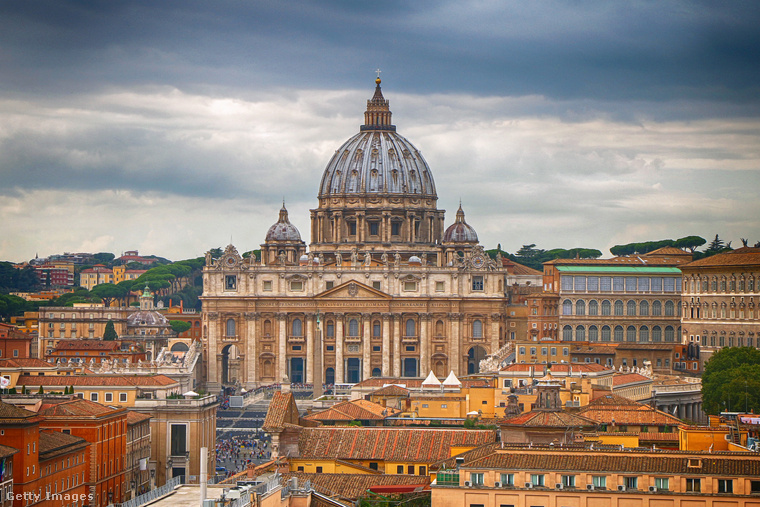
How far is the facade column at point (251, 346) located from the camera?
501 ft

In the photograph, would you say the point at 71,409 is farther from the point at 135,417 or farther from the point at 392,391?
the point at 392,391

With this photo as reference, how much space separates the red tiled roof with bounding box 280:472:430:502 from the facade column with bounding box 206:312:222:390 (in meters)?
94.1

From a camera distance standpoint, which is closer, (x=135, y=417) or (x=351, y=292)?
(x=135, y=417)

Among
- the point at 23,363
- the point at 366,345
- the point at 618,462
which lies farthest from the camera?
the point at 366,345

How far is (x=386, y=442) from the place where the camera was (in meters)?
64.8

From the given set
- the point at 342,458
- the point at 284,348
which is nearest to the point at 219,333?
the point at 284,348

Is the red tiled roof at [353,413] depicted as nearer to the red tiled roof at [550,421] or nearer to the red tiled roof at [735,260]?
the red tiled roof at [550,421]

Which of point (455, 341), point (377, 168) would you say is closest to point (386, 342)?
point (455, 341)

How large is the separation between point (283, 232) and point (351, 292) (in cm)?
1711

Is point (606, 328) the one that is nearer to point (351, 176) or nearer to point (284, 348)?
point (284, 348)

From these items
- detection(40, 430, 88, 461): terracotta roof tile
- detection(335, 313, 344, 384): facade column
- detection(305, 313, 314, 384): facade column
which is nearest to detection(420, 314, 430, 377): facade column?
detection(335, 313, 344, 384): facade column

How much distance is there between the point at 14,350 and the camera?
13338cm

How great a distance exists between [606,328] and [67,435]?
78.3 meters

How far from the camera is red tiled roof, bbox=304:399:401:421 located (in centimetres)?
7612
